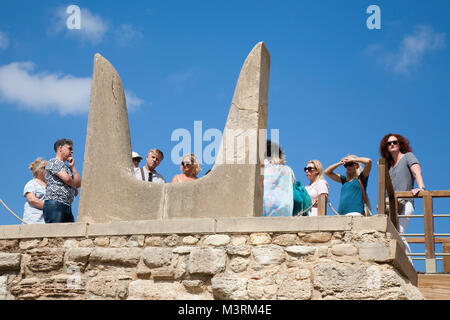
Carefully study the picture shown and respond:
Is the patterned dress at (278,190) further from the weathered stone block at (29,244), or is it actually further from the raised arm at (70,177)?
the weathered stone block at (29,244)

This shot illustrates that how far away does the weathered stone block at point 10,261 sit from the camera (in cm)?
614

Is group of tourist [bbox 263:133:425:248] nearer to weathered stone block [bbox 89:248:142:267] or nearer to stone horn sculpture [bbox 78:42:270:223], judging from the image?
stone horn sculpture [bbox 78:42:270:223]

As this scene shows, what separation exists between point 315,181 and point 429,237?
134 cm

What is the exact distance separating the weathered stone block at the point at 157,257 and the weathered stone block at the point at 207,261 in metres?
0.23

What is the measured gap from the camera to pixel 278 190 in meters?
6.19

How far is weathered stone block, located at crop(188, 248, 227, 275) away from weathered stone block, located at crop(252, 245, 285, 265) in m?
0.30

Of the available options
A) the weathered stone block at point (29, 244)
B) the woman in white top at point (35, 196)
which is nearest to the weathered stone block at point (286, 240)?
the weathered stone block at point (29, 244)

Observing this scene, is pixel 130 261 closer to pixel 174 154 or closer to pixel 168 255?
pixel 168 255

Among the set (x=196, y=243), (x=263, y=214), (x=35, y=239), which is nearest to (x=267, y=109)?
(x=263, y=214)

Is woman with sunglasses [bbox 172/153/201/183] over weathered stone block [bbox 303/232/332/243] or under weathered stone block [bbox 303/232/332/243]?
over

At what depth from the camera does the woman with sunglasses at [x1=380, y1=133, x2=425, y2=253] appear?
22.5 feet

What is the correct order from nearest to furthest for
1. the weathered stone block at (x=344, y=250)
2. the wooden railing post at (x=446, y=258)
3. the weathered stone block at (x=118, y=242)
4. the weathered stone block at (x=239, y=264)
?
the weathered stone block at (x=344, y=250) < the weathered stone block at (x=239, y=264) < the weathered stone block at (x=118, y=242) < the wooden railing post at (x=446, y=258)

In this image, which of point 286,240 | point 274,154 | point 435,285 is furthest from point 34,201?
point 435,285

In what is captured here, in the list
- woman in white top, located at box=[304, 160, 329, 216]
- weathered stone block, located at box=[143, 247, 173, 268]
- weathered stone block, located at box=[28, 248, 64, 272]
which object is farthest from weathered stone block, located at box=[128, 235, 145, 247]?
woman in white top, located at box=[304, 160, 329, 216]
